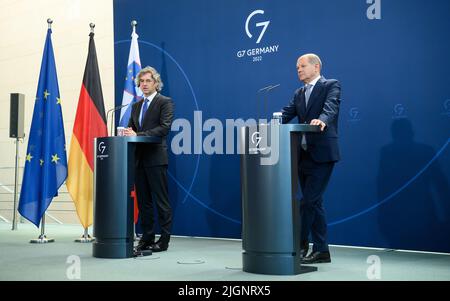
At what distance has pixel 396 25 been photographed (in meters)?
4.42

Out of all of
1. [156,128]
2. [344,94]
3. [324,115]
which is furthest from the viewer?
[344,94]

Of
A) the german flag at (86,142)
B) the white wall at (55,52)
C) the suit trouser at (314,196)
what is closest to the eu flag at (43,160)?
the german flag at (86,142)

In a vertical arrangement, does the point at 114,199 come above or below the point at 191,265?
above

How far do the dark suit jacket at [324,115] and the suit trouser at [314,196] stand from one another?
70 mm

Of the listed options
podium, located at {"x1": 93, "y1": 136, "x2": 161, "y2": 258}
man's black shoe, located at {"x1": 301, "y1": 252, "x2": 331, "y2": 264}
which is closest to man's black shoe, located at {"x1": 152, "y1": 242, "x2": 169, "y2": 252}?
podium, located at {"x1": 93, "y1": 136, "x2": 161, "y2": 258}

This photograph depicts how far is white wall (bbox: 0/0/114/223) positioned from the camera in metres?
7.45

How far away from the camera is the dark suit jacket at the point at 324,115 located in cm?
359

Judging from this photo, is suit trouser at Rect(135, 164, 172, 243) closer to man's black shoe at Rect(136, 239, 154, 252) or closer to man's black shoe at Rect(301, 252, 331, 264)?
man's black shoe at Rect(136, 239, 154, 252)

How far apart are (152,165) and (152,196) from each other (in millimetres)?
308

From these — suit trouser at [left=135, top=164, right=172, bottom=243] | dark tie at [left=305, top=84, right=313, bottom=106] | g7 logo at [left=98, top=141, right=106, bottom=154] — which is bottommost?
suit trouser at [left=135, top=164, right=172, bottom=243]

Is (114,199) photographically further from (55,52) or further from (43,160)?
(55,52)

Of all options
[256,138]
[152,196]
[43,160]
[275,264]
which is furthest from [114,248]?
[43,160]

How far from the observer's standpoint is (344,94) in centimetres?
471
